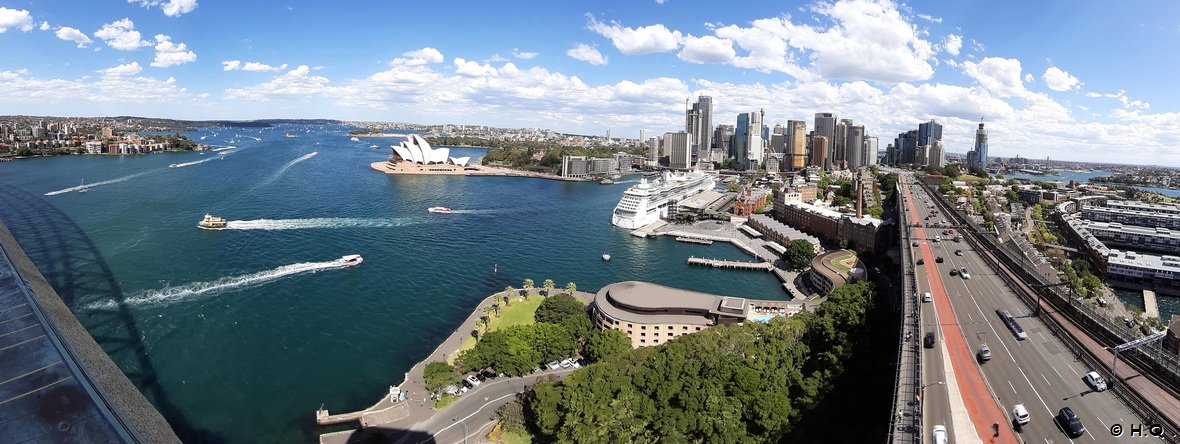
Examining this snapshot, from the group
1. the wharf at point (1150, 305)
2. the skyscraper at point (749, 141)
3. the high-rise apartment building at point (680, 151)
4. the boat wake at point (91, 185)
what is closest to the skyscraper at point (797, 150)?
the skyscraper at point (749, 141)

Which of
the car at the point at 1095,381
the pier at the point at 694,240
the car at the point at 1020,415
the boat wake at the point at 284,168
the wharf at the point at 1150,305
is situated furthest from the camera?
the boat wake at the point at 284,168

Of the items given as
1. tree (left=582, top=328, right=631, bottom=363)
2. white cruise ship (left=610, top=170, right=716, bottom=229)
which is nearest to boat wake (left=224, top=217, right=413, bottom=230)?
white cruise ship (left=610, top=170, right=716, bottom=229)

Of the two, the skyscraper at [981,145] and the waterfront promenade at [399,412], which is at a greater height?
the skyscraper at [981,145]

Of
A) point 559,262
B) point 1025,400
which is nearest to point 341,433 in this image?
point 1025,400

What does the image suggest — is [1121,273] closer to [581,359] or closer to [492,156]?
[581,359]

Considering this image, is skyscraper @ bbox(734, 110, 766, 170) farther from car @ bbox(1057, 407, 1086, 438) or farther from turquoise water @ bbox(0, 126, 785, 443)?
car @ bbox(1057, 407, 1086, 438)

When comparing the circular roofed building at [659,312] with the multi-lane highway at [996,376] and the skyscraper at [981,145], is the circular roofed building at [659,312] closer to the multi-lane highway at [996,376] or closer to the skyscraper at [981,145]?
the multi-lane highway at [996,376]
